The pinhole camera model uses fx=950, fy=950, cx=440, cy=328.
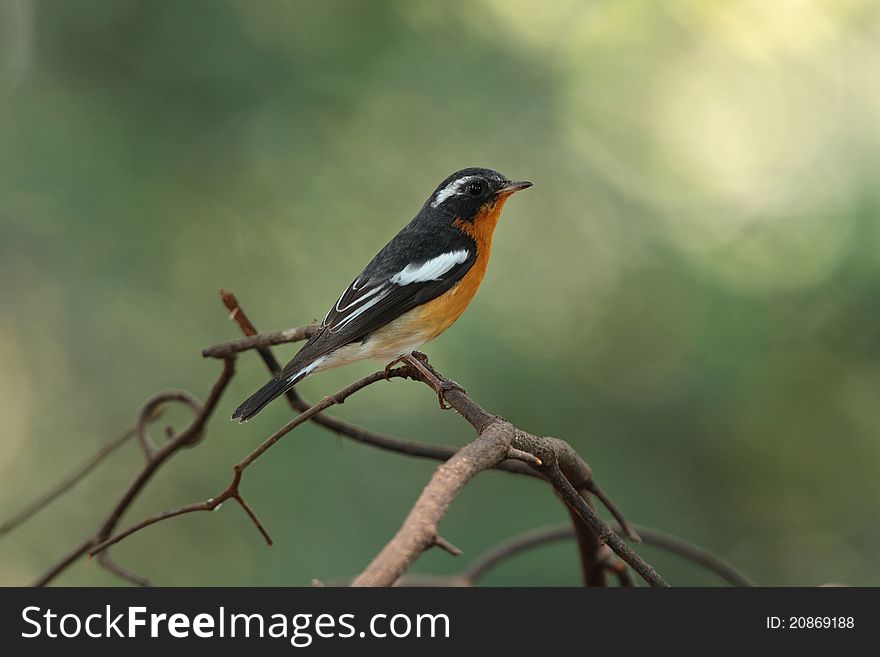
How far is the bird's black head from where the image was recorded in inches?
149

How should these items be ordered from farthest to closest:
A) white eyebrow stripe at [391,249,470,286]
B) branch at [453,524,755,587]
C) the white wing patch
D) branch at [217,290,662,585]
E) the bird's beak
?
the bird's beak < white eyebrow stripe at [391,249,470,286] < the white wing patch < branch at [453,524,755,587] < branch at [217,290,662,585]

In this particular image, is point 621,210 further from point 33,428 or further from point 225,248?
point 33,428

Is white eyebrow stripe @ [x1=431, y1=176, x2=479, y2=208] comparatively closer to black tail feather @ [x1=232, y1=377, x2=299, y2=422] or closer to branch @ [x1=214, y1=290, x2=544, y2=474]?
black tail feather @ [x1=232, y1=377, x2=299, y2=422]

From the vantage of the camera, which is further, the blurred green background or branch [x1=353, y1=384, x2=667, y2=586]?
the blurred green background

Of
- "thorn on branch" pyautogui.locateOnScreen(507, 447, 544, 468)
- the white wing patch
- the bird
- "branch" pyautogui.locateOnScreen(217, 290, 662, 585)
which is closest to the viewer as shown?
"thorn on branch" pyautogui.locateOnScreen(507, 447, 544, 468)

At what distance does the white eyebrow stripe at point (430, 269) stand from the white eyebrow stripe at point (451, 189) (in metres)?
0.29

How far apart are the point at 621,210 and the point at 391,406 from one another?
1.81m

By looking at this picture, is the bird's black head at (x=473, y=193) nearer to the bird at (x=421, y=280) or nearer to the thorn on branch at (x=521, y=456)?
the bird at (x=421, y=280)

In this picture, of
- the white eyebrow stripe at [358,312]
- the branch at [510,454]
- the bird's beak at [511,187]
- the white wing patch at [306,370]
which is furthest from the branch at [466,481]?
the bird's beak at [511,187]

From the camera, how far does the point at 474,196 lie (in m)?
3.82

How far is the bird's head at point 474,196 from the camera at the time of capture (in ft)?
12.4

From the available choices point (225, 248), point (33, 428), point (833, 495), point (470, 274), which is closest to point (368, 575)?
point (470, 274)

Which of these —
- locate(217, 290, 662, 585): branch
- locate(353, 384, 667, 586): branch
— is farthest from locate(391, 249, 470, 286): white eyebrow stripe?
locate(353, 384, 667, 586): branch

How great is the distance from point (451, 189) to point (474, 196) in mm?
100
